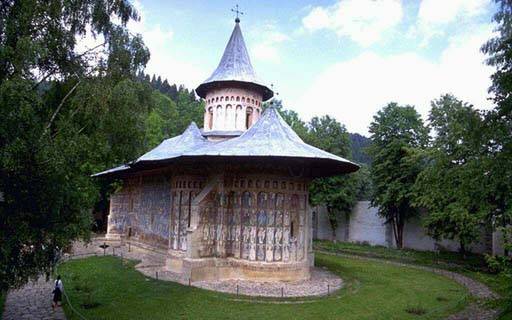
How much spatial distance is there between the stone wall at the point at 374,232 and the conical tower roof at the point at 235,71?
12.9 metres

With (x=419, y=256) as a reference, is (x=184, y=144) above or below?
above

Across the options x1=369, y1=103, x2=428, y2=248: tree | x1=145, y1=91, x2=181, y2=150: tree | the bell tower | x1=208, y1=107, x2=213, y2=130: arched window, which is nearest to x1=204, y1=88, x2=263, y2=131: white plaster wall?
the bell tower

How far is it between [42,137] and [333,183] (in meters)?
25.1

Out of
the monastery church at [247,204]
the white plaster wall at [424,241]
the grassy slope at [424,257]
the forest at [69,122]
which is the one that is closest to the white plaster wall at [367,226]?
the grassy slope at [424,257]

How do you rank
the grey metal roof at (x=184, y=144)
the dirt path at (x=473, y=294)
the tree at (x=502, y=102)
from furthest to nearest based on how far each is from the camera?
the grey metal roof at (x=184, y=144) < the dirt path at (x=473, y=294) < the tree at (x=502, y=102)

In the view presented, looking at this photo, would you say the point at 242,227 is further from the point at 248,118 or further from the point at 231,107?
the point at 231,107

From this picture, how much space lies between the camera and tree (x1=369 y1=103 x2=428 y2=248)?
2573cm

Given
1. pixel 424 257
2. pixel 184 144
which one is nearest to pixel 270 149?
pixel 184 144

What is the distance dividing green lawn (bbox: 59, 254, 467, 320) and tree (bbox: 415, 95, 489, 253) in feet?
11.0

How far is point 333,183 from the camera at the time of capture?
31219 millimetres

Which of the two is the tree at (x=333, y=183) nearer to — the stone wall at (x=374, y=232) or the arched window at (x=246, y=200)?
the stone wall at (x=374, y=232)

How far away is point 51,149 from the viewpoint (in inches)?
313

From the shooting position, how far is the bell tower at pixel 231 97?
20.8m

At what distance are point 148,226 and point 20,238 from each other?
14.1 m
